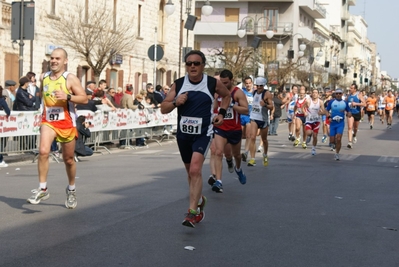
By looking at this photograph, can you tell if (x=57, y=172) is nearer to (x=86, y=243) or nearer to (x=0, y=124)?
(x=0, y=124)

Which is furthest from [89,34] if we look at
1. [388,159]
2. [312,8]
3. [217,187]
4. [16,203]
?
[312,8]

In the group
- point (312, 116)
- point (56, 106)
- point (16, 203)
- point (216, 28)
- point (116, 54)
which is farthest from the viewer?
point (216, 28)

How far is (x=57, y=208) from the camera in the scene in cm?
1006

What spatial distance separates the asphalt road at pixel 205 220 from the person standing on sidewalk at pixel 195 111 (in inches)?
21.4

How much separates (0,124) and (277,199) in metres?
7.12

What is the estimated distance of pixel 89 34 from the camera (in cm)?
3184

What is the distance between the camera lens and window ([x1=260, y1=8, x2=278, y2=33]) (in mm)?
78500

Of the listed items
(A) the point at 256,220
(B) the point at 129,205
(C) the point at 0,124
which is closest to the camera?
(A) the point at 256,220

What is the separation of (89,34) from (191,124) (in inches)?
923

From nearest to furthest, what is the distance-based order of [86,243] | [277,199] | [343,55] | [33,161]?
[86,243], [277,199], [33,161], [343,55]

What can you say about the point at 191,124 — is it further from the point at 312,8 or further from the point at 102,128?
the point at 312,8

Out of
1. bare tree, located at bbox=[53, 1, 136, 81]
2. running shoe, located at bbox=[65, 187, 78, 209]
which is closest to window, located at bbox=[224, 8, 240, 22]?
bare tree, located at bbox=[53, 1, 136, 81]

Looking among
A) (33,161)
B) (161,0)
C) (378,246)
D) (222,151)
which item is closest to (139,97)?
(33,161)

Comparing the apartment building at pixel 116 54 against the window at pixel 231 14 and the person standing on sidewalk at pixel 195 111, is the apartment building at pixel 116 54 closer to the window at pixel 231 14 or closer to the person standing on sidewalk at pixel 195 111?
the person standing on sidewalk at pixel 195 111
